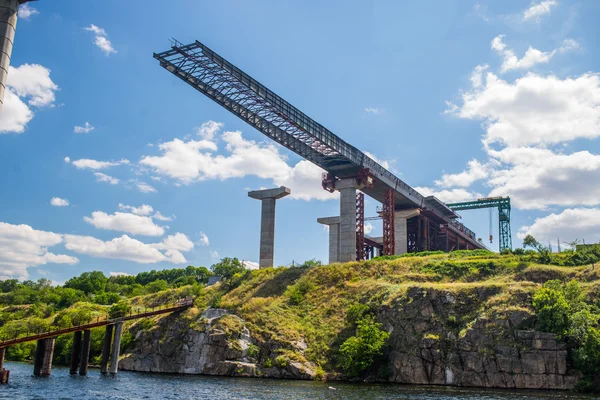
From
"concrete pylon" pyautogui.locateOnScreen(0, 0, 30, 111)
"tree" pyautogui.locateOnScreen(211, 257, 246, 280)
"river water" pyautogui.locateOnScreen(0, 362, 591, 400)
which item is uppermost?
"concrete pylon" pyautogui.locateOnScreen(0, 0, 30, 111)

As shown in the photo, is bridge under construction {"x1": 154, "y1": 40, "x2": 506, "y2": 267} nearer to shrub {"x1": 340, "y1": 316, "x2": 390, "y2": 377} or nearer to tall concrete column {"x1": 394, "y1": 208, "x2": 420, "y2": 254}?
tall concrete column {"x1": 394, "y1": 208, "x2": 420, "y2": 254}

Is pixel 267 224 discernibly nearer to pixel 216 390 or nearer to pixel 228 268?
pixel 228 268

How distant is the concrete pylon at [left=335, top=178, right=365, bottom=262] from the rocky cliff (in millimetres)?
6824

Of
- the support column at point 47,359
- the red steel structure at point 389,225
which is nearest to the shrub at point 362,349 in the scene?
the support column at point 47,359

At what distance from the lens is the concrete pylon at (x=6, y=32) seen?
29797 millimetres

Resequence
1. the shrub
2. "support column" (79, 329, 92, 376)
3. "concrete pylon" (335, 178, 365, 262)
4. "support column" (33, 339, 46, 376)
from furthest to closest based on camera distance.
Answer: "concrete pylon" (335, 178, 365, 262) → "support column" (79, 329, 92, 376) → the shrub → "support column" (33, 339, 46, 376)

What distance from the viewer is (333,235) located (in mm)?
112438

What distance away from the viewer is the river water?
45625 millimetres

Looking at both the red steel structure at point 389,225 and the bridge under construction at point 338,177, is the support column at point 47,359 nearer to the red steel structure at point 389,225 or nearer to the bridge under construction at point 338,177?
the bridge under construction at point 338,177

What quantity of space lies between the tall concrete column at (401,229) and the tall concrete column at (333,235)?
12017mm

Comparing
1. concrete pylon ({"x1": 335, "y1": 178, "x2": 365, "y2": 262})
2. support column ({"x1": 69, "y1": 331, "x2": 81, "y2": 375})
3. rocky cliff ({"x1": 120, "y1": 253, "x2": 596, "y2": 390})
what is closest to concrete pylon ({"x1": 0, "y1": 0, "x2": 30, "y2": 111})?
support column ({"x1": 69, "y1": 331, "x2": 81, "y2": 375})

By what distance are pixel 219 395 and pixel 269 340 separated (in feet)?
78.4

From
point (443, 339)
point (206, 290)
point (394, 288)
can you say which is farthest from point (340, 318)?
point (206, 290)

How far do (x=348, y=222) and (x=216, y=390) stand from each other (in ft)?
157
